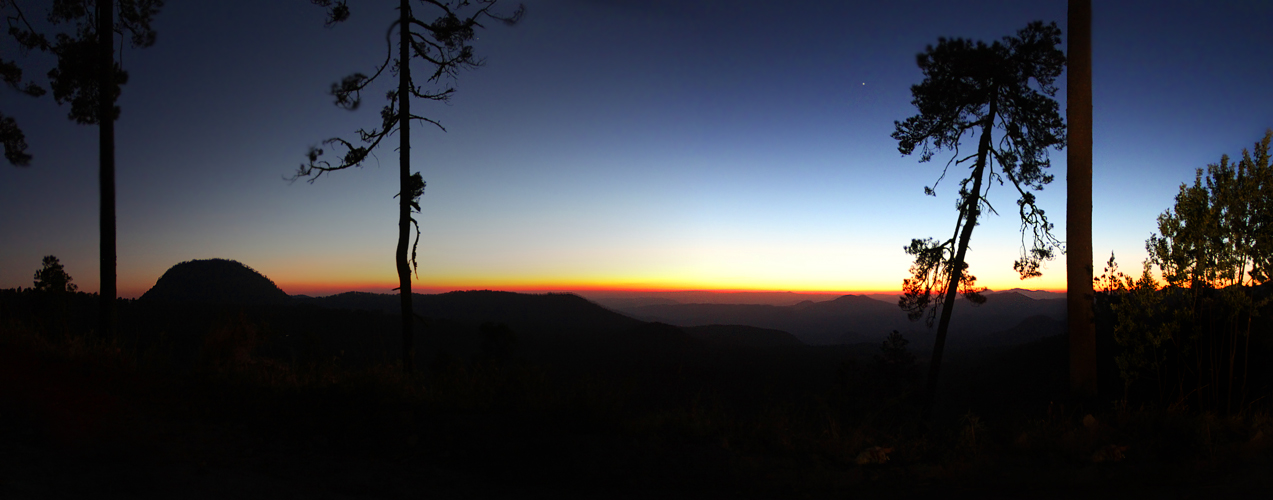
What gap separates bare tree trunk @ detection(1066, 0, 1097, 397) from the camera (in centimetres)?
956

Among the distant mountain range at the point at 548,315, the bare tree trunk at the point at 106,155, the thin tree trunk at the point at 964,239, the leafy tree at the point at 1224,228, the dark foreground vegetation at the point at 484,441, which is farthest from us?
the distant mountain range at the point at 548,315

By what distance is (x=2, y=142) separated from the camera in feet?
37.5

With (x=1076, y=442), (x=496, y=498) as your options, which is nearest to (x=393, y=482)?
(x=496, y=498)

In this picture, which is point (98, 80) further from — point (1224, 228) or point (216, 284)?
point (216, 284)

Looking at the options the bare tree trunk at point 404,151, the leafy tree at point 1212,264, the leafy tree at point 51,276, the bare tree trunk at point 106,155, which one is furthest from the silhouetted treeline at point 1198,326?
the leafy tree at point 51,276

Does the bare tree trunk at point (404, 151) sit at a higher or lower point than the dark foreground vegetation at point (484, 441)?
higher

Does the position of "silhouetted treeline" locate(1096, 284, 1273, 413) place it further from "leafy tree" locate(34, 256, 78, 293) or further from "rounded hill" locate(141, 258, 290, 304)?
"rounded hill" locate(141, 258, 290, 304)

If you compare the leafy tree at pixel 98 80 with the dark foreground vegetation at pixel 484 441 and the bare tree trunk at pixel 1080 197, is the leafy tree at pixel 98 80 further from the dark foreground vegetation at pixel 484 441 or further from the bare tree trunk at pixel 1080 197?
the bare tree trunk at pixel 1080 197

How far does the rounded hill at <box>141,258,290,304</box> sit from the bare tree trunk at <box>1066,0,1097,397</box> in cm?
8483

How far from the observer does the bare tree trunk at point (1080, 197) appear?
376 inches

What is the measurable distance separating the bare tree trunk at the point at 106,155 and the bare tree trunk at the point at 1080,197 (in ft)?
56.4

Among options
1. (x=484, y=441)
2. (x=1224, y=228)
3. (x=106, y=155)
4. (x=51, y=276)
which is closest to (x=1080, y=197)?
(x=1224, y=228)

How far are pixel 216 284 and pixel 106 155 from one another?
82374mm

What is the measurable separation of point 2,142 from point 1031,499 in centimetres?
1791
